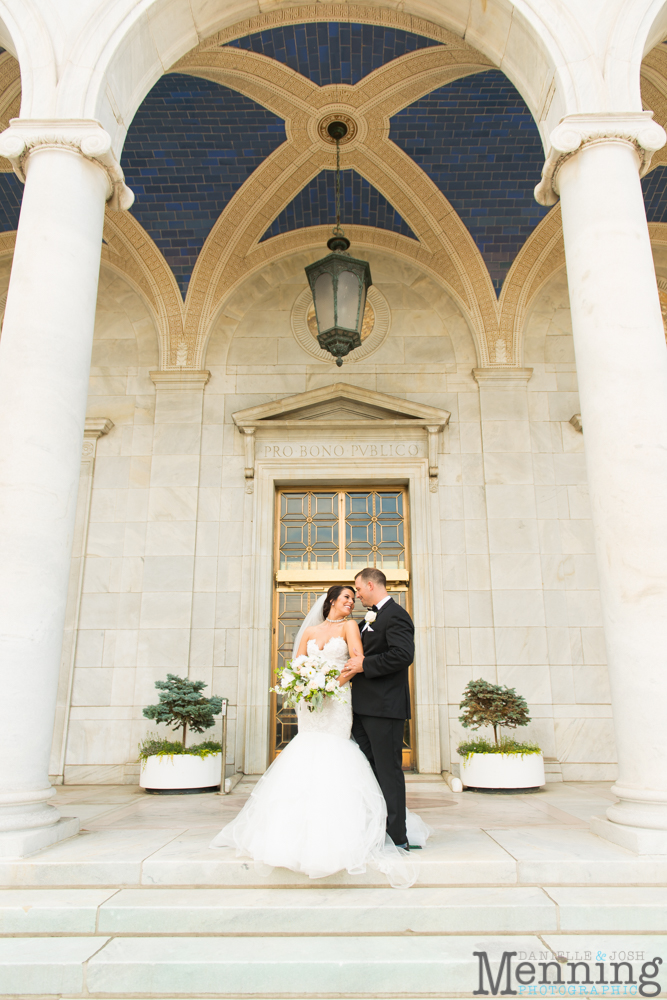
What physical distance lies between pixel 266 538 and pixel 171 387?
290 centimetres

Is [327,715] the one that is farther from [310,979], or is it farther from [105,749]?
[105,749]

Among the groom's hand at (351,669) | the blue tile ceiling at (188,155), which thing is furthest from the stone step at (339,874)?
the blue tile ceiling at (188,155)

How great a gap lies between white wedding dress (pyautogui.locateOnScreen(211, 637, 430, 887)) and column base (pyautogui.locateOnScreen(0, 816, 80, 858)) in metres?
1.16

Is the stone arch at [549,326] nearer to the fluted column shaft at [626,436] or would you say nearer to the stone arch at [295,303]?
the stone arch at [295,303]

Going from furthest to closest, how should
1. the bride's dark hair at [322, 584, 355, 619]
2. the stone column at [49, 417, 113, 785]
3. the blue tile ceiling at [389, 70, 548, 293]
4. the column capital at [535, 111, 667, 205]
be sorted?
the blue tile ceiling at [389, 70, 548, 293] < the stone column at [49, 417, 113, 785] < the column capital at [535, 111, 667, 205] < the bride's dark hair at [322, 584, 355, 619]

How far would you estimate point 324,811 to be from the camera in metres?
4.49

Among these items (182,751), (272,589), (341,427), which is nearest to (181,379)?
(341,427)

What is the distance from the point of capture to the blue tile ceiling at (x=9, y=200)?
10.5 metres

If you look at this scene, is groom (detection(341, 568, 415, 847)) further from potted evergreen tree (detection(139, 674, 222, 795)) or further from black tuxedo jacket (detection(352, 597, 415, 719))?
potted evergreen tree (detection(139, 674, 222, 795))

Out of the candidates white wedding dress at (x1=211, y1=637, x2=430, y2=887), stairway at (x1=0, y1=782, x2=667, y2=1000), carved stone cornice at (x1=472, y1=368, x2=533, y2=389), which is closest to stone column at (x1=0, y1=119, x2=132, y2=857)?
stairway at (x1=0, y1=782, x2=667, y2=1000)

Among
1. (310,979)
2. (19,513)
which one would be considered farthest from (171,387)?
(310,979)

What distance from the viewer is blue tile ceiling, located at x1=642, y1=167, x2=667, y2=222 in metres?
10.5

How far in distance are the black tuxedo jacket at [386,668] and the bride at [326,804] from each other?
0.13 meters

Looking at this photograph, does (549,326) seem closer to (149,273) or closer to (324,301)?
(324,301)
